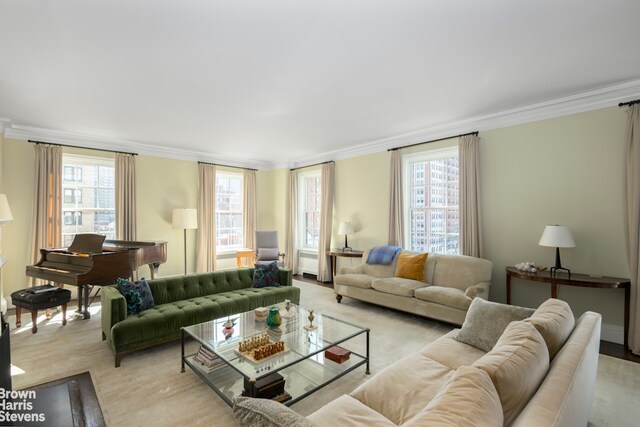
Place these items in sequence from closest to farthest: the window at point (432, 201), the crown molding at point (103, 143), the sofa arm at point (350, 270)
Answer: the crown molding at point (103, 143)
the window at point (432, 201)
the sofa arm at point (350, 270)

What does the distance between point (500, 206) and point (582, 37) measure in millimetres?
2407

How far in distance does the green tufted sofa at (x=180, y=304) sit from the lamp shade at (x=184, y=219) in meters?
2.30

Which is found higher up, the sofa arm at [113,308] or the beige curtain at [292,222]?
the beige curtain at [292,222]

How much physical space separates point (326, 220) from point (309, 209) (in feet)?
3.22

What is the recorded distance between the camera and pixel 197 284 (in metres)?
4.05

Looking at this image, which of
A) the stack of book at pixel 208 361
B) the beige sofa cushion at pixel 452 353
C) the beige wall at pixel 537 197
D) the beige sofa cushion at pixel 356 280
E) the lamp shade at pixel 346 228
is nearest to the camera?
the beige sofa cushion at pixel 452 353

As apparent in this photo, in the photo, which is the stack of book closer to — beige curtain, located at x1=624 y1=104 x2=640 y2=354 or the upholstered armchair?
the upholstered armchair

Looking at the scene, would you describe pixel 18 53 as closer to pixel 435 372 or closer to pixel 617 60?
pixel 435 372

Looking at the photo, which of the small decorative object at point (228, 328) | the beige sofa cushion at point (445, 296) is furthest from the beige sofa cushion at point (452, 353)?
the small decorative object at point (228, 328)

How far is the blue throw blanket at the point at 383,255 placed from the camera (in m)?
5.14

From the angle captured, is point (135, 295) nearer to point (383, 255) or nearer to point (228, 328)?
point (228, 328)

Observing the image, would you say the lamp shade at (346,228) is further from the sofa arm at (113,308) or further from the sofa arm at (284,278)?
the sofa arm at (113,308)

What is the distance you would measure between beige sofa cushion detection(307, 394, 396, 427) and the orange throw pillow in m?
3.22

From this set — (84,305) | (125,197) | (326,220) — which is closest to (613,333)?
(326,220)
